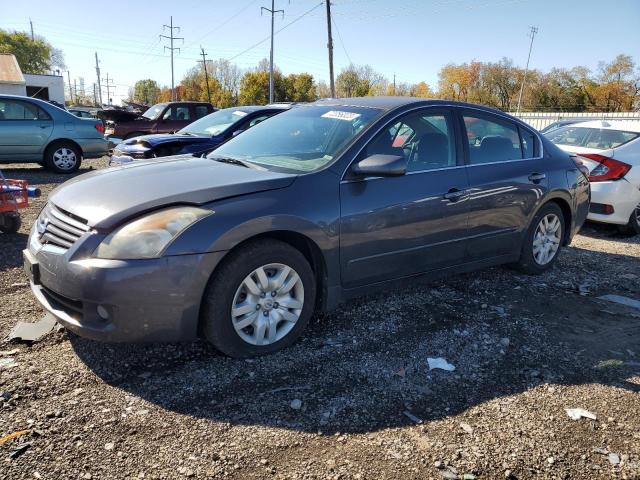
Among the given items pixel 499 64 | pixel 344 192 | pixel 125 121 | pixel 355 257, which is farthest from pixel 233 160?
pixel 499 64

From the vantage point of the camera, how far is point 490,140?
4.73 meters

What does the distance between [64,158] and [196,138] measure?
182 inches

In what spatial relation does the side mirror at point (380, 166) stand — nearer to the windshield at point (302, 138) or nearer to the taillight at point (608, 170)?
the windshield at point (302, 138)

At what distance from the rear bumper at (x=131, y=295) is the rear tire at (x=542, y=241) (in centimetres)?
338

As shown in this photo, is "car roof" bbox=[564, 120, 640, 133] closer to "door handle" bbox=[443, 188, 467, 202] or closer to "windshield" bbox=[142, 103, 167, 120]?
"door handle" bbox=[443, 188, 467, 202]

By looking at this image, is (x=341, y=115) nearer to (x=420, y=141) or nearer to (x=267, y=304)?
(x=420, y=141)

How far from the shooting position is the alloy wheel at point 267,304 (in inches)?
126

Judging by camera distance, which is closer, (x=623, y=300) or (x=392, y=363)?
(x=392, y=363)

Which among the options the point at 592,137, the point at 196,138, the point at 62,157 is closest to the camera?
the point at 592,137

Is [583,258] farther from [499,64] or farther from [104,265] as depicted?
[499,64]

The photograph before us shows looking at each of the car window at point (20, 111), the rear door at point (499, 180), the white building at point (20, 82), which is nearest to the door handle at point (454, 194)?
the rear door at point (499, 180)

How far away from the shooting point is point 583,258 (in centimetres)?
618

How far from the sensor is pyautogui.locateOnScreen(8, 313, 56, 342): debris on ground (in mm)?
3457

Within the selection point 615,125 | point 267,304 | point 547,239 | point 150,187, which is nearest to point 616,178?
point 615,125
